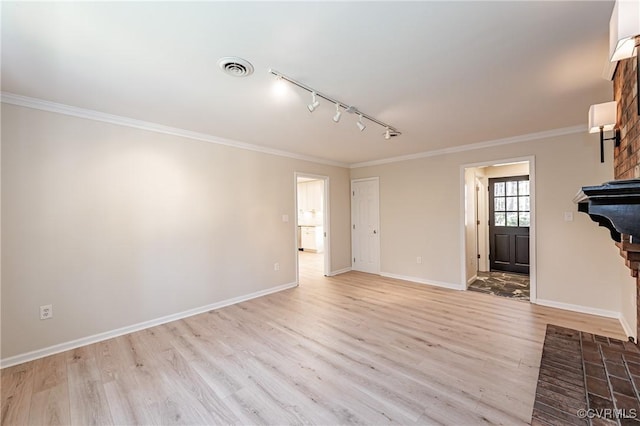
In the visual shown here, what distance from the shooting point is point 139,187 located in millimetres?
3174

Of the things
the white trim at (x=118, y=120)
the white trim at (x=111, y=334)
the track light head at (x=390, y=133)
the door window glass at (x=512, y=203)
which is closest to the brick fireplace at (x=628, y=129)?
the track light head at (x=390, y=133)

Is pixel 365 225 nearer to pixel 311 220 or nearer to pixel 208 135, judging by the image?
pixel 311 220

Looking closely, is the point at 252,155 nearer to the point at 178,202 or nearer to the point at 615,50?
the point at 178,202

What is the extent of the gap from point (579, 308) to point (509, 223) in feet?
7.88

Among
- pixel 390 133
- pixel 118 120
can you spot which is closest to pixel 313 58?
pixel 390 133

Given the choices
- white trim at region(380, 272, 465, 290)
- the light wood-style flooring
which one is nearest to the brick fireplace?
the light wood-style flooring

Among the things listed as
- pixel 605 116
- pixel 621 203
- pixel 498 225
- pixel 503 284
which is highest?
pixel 605 116

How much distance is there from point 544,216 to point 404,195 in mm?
2112

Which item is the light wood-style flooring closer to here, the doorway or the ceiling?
the ceiling

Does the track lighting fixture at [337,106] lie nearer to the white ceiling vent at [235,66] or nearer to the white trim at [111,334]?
the white ceiling vent at [235,66]

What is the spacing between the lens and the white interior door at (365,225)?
5703 millimetres

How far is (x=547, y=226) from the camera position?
377 cm

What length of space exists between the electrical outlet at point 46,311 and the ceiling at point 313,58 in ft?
6.48

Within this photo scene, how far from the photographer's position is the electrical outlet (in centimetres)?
259
